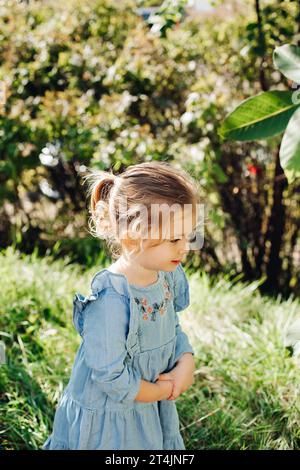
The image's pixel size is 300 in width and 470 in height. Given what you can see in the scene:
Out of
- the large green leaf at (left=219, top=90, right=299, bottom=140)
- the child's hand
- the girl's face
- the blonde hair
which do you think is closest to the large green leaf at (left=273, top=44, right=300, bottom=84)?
the large green leaf at (left=219, top=90, right=299, bottom=140)

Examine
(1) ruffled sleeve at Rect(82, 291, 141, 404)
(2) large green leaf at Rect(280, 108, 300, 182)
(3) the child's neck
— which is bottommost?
(1) ruffled sleeve at Rect(82, 291, 141, 404)

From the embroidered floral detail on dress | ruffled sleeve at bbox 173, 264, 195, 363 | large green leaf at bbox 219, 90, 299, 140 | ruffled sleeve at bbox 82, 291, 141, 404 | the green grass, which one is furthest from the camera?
the green grass

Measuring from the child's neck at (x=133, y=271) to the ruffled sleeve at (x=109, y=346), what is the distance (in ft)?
0.35

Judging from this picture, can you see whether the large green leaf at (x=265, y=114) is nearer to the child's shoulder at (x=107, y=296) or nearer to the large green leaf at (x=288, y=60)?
the large green leaf at (x=288, y=60)

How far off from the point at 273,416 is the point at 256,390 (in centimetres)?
15

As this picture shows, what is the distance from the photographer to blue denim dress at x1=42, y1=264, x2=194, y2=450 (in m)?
1.69

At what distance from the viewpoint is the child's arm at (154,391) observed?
1.74 metres

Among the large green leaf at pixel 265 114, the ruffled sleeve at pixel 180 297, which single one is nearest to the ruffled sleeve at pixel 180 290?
the ruffled sleeve at pixel 180 297

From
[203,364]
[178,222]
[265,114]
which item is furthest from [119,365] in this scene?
[203,364]

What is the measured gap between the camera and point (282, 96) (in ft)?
7.50

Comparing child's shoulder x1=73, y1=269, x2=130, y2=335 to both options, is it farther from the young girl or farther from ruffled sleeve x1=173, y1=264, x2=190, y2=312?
ruffled sleeve x1=173, y1=264, x2=190, y2=312

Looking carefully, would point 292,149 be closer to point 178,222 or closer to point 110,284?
point 178,222

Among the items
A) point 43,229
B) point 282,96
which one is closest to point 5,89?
point 43,229
